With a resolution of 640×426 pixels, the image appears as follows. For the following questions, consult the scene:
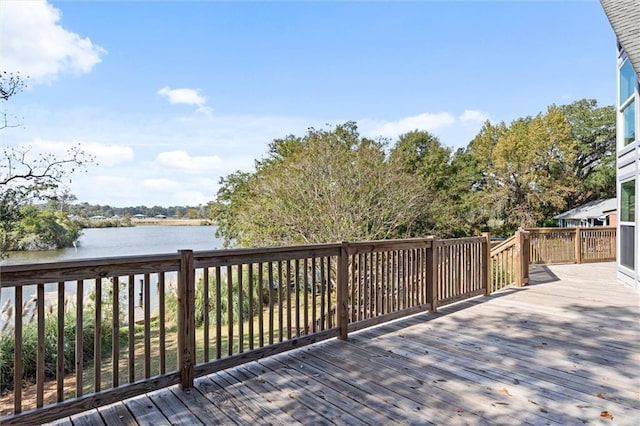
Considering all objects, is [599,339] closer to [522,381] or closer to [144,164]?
[522,381]

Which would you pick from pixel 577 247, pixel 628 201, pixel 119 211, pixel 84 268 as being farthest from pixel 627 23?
pixel 119 211

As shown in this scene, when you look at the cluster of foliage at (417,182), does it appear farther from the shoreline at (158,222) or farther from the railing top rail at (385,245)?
the railing top rail at (385,245)

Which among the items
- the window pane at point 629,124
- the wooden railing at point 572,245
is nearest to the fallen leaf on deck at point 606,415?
the window pane at point 629,124

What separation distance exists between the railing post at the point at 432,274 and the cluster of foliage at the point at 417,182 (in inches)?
186

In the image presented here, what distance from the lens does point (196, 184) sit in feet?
53.7

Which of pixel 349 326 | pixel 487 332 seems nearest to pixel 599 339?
pixel 487 332

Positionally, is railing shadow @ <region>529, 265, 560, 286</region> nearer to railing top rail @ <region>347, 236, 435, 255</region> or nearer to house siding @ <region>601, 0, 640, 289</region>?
house siding @ <region>601, 0, 640, 289</region>

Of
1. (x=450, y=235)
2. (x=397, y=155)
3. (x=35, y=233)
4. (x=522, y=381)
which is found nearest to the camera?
(x=522, y=381)

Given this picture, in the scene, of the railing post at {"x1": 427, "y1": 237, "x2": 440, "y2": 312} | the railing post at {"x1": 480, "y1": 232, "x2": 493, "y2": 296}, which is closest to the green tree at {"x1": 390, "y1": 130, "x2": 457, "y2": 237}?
the railing post at {"x1": 480, "y1": 232, "x2": 493, "y2": 296}

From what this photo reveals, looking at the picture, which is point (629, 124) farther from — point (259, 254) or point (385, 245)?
point (259, 254)

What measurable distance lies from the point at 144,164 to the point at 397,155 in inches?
363

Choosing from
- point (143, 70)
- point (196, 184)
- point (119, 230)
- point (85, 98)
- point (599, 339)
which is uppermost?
point (143, 70)

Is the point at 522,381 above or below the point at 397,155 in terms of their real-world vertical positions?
below

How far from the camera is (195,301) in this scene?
4.66 metres
